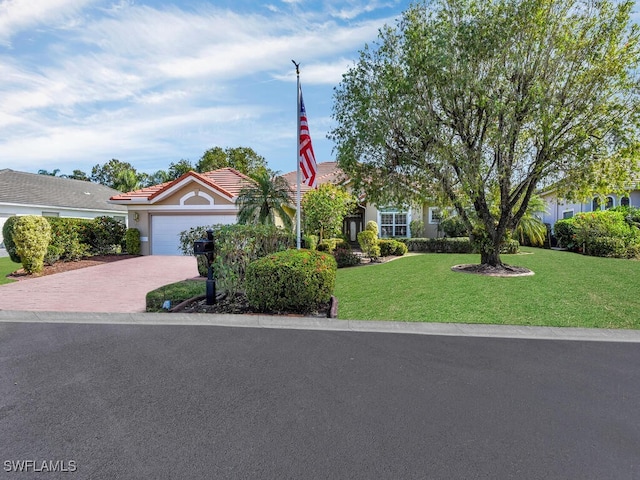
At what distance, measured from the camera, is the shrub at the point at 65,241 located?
14858mm

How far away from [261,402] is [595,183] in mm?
11937

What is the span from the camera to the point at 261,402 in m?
3.61

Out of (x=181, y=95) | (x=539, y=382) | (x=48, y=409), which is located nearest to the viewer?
(x=48, y=409)

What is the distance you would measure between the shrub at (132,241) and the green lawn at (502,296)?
11.8 m

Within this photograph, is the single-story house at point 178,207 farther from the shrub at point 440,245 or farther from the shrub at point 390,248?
the shrub at point 440,245

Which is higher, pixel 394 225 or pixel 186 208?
pixel 186 208

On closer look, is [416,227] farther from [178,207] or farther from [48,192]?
[48,192]

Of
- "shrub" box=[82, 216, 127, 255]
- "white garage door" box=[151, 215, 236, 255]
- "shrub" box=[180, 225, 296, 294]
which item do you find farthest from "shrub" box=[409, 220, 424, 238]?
"shrub" box=[82, 216, 127, 255]

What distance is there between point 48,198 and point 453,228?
25611 mm

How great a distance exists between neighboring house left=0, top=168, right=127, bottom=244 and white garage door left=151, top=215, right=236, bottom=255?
3.87 meters

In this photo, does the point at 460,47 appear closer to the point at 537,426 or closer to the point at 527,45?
the point at 527,45

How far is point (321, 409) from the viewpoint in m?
3.46

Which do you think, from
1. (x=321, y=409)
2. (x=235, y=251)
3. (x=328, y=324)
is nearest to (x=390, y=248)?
(x=235, y=251)

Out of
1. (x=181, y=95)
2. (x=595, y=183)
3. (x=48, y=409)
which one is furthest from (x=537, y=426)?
(x=181, y=95)
